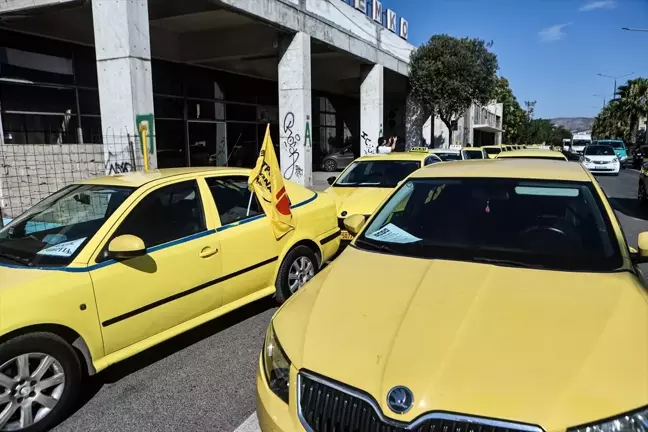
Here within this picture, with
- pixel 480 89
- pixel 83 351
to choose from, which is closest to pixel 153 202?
pixel 83 351

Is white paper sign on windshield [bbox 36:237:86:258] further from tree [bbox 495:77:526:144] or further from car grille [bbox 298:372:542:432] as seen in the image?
tree [bbox 495:77:526:144]

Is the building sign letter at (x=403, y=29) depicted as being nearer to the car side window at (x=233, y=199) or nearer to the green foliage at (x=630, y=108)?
the car side window at (x=233, y=199)

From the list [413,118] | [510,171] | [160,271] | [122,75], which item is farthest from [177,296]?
[413,118]

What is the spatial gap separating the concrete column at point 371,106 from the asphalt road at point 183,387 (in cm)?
1625

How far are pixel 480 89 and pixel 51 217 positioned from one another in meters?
24.4

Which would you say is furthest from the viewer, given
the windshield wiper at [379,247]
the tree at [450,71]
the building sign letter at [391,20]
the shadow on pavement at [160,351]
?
the tree at [450,71]

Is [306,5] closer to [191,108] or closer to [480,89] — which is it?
[191,108]

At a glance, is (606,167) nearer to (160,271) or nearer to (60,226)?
(160,271)

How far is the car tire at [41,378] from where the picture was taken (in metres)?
2.86

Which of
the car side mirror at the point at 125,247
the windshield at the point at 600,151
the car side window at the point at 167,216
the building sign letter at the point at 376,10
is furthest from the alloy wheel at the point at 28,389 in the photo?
the windshield at the point at 600,151

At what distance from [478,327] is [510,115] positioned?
74.6 metres

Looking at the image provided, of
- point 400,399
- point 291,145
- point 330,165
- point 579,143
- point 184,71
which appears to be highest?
point 184,71

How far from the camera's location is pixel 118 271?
11.2 ft

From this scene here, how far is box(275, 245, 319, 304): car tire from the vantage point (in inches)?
193
